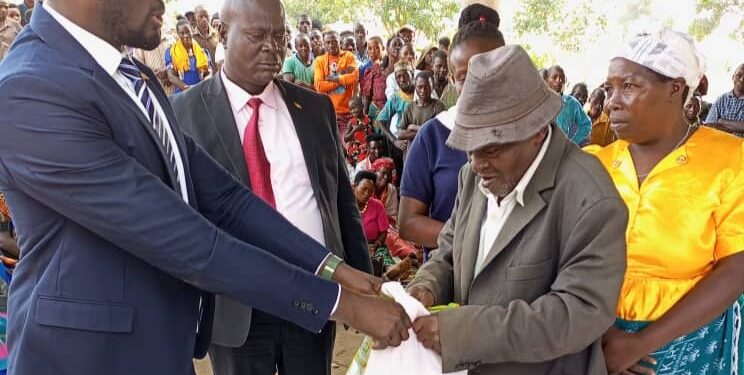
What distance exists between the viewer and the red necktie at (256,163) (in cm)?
228

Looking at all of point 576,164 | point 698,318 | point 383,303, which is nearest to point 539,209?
point 576,164

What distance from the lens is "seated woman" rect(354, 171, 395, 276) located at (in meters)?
5.52

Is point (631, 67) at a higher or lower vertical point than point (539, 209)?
higher

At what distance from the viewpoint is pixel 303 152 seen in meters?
2.36

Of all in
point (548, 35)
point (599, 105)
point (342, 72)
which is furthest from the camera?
point (548, 35)

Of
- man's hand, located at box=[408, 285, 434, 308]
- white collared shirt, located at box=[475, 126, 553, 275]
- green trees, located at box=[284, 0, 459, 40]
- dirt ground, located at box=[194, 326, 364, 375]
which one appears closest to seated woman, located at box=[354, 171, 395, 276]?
dirt ground, located at box=[194, 326, 364, 375]

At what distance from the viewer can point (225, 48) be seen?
7.72 feet

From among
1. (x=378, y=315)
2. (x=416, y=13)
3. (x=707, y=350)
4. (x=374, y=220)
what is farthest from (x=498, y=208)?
(x=416, y=13)

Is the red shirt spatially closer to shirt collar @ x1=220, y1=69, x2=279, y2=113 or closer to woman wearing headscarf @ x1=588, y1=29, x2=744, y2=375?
shirt collar @ x1=220, y1=69, x2=279, y2=113

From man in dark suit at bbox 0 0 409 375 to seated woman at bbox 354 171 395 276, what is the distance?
3863mm

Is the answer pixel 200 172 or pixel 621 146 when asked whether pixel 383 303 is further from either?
pixel 621 146

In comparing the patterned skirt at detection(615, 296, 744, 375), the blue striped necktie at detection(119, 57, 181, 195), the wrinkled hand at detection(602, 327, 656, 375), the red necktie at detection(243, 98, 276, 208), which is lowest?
the patterned skirt at detection(615, 296, 744, 375)

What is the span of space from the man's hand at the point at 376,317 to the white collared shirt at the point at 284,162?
27.7 inches

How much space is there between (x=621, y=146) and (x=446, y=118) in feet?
2.33
